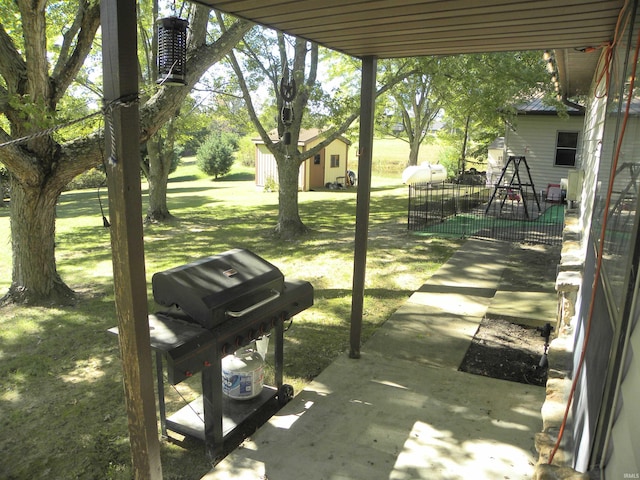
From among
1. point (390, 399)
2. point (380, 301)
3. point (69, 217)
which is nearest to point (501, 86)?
point (380, 301)

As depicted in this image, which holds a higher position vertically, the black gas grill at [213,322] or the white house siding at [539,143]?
the white house siding at [539,143]

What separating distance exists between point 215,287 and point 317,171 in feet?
A: 77.5

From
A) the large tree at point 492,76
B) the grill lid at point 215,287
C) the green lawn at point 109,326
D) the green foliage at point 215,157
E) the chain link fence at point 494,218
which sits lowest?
the green lawn at point 109,326

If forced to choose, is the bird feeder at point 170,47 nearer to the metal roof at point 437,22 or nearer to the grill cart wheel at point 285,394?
the metal roof at point 437,22

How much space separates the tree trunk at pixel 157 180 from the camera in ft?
49.1

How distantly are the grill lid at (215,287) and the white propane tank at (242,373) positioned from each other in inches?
26.9

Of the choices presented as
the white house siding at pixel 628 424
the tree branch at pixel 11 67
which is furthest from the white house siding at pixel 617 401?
the tree branch at pixel 11 67

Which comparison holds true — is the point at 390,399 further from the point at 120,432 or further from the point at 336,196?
the point at 336,196

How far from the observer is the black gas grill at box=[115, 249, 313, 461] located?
3064 mm

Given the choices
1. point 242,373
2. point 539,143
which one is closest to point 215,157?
point 539,143

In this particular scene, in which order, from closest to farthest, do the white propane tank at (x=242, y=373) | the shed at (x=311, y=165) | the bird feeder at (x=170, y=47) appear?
the bird feeder at (x=170, y=47)
the white propane tank at (x=242, y=373)
the shed at (x=311, y=165)

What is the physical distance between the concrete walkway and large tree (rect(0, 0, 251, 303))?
4245 millimetres

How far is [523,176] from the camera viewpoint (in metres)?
17.1

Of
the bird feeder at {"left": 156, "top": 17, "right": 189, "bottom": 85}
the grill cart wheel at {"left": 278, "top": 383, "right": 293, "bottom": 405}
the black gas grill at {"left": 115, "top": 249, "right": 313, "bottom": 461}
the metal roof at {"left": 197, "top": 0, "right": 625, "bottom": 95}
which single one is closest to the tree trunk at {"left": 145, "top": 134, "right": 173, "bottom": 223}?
the metal roof at {"left": 197, "top": 0, "right": 625, "bottom": 95}
